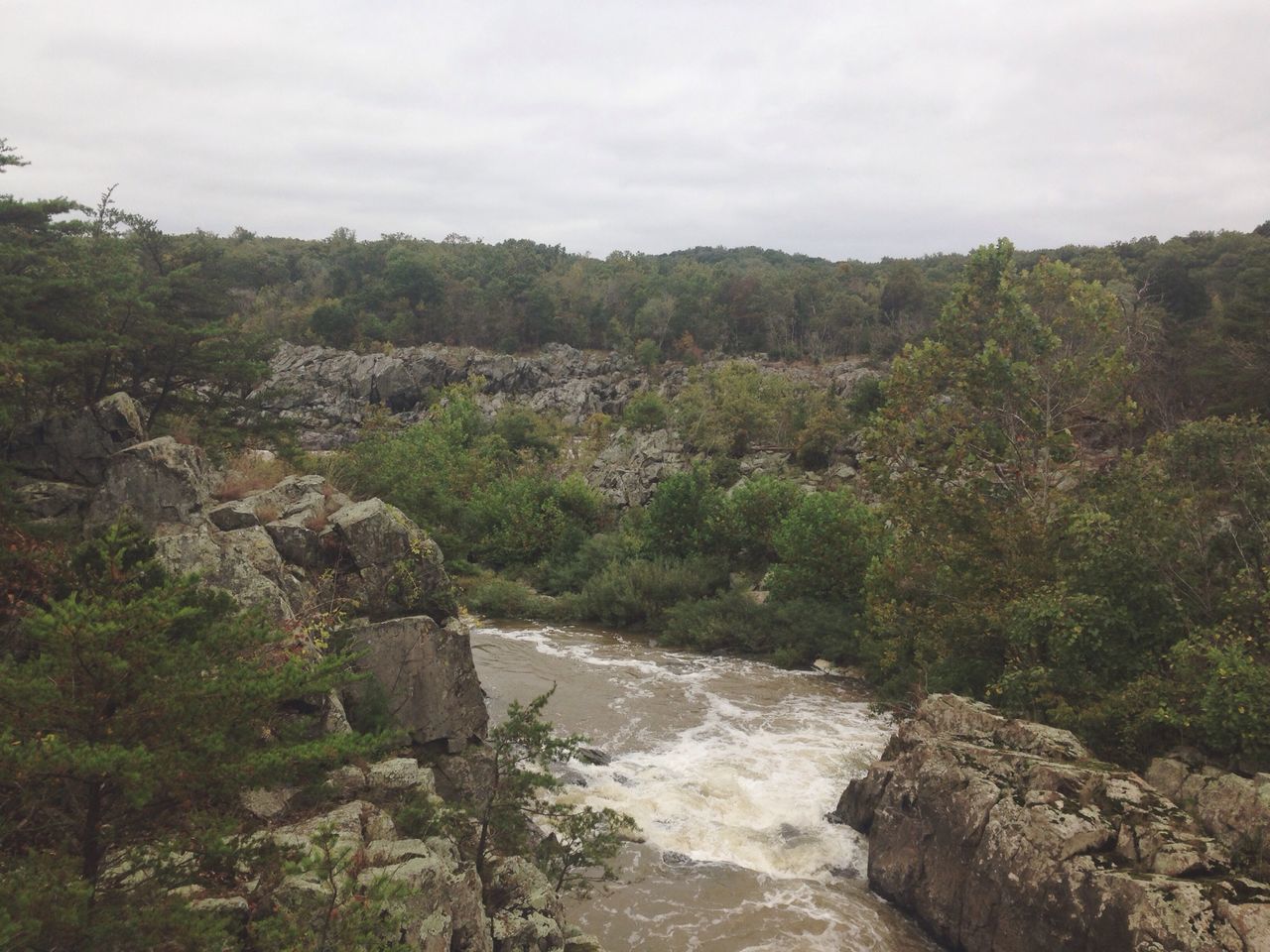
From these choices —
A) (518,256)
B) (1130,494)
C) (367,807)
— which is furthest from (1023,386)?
(518,256)

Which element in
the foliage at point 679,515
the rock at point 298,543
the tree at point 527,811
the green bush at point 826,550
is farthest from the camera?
the foliage at point 679,515

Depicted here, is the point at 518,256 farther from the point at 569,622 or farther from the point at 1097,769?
the point at 1097,769

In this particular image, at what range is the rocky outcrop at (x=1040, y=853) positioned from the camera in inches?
273

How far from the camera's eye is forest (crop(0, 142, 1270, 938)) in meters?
10.1

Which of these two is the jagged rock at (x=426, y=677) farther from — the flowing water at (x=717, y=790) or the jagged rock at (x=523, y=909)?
the jagged rock at (x=523, y=909)

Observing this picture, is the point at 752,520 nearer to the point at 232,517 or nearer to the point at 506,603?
the point at 506,603

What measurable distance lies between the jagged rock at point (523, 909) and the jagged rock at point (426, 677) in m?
3.22

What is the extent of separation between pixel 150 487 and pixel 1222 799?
503 inches

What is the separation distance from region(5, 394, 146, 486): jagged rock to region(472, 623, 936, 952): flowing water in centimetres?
840

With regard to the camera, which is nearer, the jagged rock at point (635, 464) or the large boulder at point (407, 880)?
the large boulder at point (407, 880)

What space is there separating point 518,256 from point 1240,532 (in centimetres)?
7634

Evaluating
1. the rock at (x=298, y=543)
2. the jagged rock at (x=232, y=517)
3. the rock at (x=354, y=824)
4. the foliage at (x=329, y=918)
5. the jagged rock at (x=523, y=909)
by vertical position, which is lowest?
the jagged rock at (x=523, y=909)

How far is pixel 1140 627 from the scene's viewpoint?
11.5 metres

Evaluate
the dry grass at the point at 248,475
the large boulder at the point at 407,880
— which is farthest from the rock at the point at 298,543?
the large boulder at the point at 407,880
